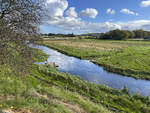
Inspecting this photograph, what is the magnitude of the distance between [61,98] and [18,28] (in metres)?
6.05

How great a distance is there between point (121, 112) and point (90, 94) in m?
3.43

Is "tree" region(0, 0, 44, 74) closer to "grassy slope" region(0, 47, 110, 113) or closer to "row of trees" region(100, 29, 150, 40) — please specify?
"grassy slope" region(0, 47, 110, 113)

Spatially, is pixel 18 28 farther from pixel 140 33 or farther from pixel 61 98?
pixel 140 33

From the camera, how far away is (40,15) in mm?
7066

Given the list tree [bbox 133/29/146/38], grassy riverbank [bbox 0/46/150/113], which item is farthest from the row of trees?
grassy riverbank [bbox 0/46/150/113]

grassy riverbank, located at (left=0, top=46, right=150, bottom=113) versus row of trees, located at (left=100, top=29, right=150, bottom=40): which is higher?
row of trees, located at (left=100, top=29, right=150, bottom=40)

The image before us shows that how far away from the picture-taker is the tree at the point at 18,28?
6316 mm

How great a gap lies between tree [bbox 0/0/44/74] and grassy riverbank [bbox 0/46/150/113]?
1.08 metres

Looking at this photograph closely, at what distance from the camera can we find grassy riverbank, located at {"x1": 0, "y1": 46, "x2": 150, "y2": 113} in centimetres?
707

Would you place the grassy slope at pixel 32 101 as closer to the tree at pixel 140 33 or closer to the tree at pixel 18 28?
the tree at pixel 18 28

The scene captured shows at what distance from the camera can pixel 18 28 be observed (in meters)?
6.69

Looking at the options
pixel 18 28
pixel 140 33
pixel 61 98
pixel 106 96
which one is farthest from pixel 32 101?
pixel 140 33

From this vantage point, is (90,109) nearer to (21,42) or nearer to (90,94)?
(90,94)

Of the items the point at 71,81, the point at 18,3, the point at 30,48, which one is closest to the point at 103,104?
the point at 71,81
